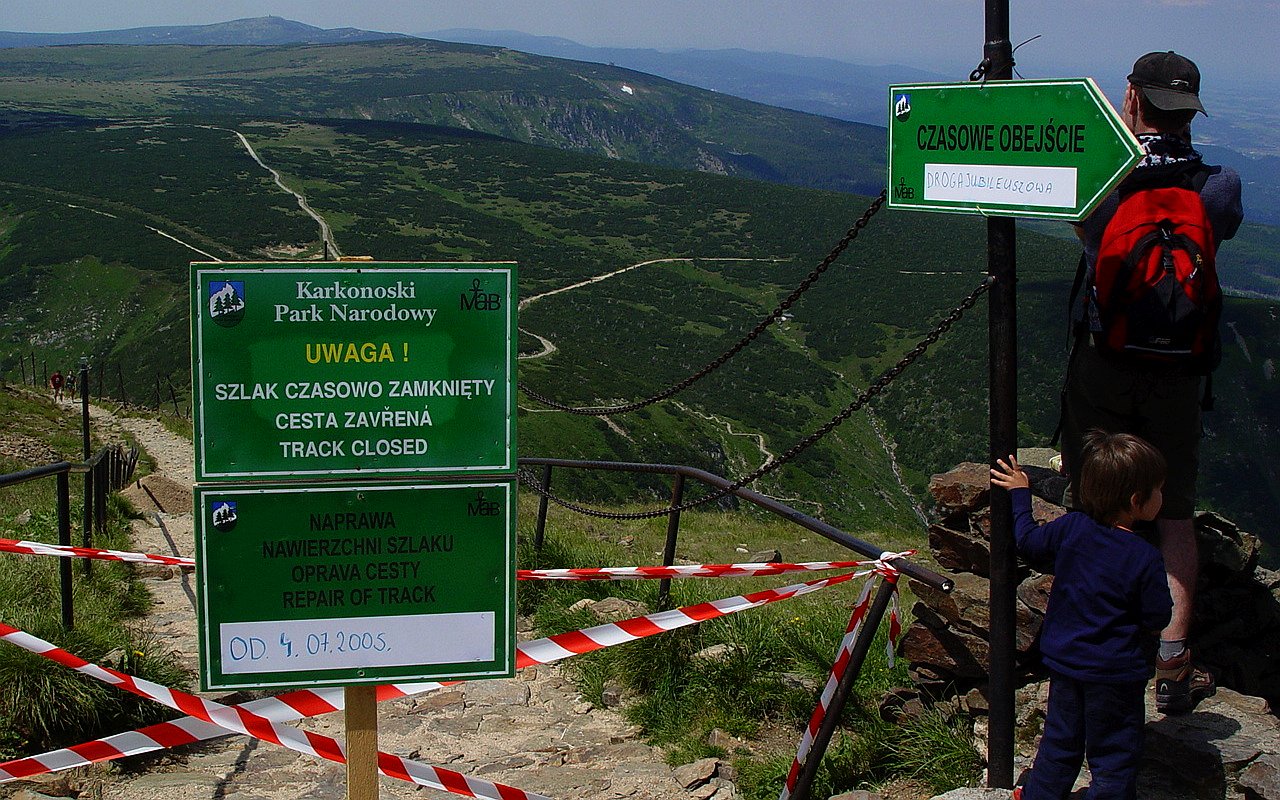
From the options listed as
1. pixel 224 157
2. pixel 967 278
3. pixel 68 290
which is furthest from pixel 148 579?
pixel 224 157

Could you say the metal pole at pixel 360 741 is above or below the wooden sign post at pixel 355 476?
below

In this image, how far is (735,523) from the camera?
51.9ft

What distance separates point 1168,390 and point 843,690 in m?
1.53

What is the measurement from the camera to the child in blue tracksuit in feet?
11.1

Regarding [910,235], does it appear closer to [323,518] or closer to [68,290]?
[68,290]

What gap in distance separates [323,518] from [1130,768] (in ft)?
8.25

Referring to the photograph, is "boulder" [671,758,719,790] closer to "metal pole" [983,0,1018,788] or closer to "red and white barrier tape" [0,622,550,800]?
"red and white barrier tape" [0,622,550,800]

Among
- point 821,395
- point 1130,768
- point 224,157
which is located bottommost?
point 821,395

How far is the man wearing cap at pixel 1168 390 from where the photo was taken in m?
3.85

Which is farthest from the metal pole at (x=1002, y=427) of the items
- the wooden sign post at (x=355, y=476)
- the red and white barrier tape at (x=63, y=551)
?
the red and white barrier tape at (x=63, y=551)

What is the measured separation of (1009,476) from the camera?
3.70m

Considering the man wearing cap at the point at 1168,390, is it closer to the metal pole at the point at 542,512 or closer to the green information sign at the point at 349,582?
the green information sign at the point at 349,582

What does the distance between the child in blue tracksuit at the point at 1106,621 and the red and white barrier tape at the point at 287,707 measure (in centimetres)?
78

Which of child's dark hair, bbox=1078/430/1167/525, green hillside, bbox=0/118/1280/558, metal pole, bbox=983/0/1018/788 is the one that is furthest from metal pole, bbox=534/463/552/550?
green hillside, bbox=0/118/1280/558
